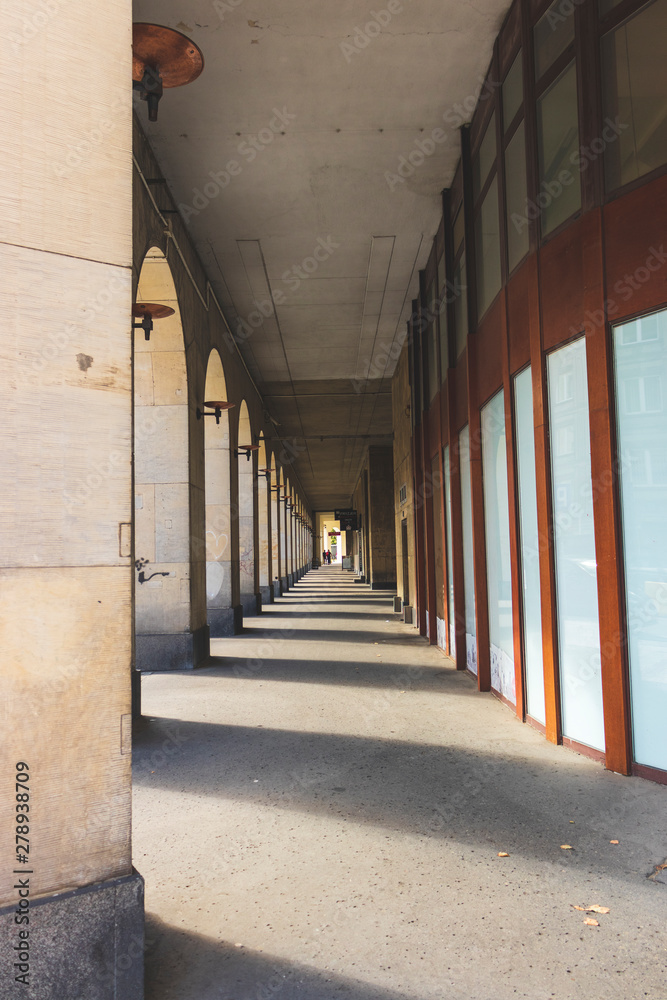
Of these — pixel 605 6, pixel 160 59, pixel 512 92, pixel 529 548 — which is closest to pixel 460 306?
pixel 512 92

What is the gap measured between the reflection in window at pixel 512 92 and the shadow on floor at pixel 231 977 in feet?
21.7

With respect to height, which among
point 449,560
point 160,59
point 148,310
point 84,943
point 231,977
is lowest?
point 231,977

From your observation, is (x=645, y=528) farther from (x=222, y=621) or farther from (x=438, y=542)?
(x=222, y=621)

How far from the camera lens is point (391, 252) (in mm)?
11242

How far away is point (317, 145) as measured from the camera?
8188 mm

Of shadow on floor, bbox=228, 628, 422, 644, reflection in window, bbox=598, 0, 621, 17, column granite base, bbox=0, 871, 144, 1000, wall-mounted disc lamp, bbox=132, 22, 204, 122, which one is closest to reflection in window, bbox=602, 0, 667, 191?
reflection in window, bbox=598, 0, 621, 17

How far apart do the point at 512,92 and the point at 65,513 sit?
242 inches

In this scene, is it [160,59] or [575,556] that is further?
[575,556]

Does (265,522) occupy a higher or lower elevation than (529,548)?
higher

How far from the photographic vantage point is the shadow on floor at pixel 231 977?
246cm

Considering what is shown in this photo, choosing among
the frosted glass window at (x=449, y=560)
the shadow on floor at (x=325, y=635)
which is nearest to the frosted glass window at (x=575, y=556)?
the frosted glass window at (x=449, y=560)

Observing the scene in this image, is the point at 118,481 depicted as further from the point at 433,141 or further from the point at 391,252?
the point at 391,252

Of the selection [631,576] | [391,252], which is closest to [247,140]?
[391,252]

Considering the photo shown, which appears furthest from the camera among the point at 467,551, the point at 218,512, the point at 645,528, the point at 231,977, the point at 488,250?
the point at 218,512
